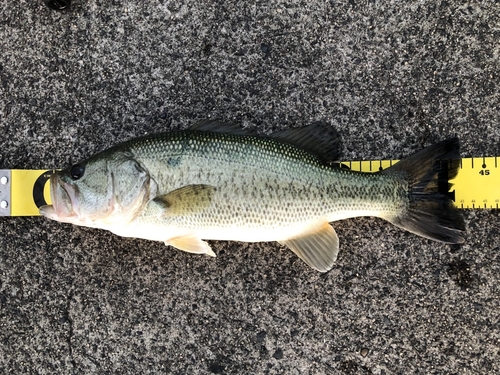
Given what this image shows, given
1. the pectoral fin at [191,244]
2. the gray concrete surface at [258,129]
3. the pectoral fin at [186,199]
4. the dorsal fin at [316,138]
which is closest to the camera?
the pectoral fin at [186,199]

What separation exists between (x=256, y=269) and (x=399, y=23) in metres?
1.79

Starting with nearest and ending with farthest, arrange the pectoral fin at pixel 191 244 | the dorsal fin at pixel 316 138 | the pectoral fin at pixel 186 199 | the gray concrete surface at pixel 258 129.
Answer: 1. the pectoral fin at pixel 186 199
2. the pectoral fin at pixel 191 244
3. the dorsal fin at pixel 316 138
4. the gray concrete surface at pixel 258 129

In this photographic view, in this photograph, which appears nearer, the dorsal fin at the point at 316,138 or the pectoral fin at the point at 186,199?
the pectoral fin at the point at 186,199

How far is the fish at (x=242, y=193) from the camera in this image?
2.28 meters

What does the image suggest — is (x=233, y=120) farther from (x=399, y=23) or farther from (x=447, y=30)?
(x=447, y=30)

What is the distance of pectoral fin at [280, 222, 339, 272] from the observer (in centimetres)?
241

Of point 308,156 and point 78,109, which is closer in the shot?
point 308,156

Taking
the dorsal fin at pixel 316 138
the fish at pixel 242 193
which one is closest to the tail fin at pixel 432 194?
the fish at pixel 242 193

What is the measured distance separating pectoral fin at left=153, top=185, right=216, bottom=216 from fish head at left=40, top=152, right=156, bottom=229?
90 mm

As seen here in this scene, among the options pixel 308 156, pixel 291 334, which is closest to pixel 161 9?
pixel 308 156

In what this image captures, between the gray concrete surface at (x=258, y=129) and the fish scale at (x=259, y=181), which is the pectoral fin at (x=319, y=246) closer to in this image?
the fish scale at (x=259, y=181)

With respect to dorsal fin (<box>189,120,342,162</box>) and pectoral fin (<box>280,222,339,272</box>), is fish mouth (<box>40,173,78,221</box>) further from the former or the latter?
pectoral fin (<box>280,222,339,272</box>)

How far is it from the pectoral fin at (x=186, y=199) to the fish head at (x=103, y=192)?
0.09 metres

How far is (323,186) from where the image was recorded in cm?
235
